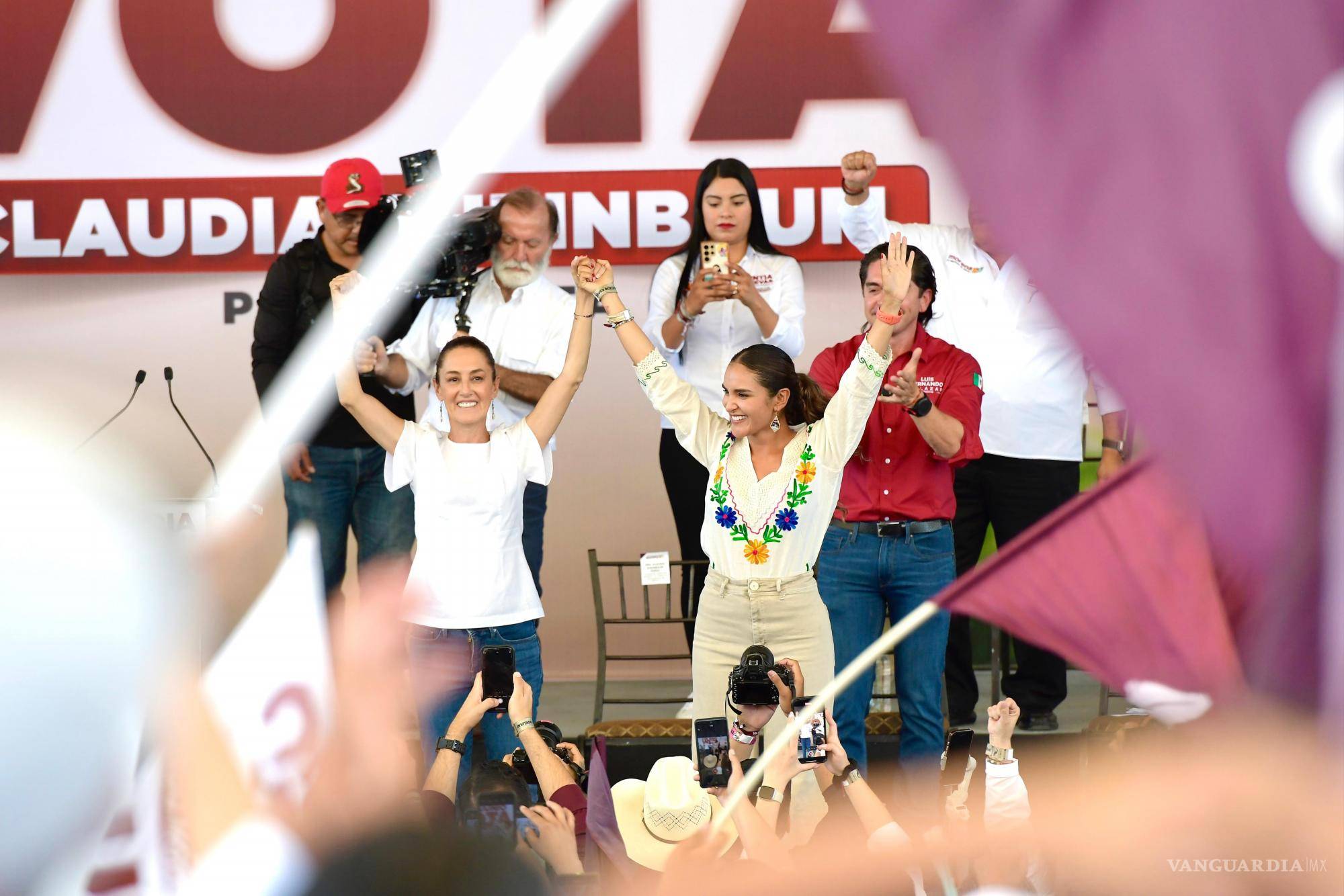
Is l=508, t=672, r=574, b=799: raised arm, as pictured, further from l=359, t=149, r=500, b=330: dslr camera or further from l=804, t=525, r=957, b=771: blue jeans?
l=359, t=149, r=500, b=330: dslr camera

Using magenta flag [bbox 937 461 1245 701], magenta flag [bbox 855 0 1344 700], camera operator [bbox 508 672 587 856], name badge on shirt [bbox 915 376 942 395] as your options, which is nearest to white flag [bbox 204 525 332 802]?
magenta flag [bbox 937 461 1245 701]

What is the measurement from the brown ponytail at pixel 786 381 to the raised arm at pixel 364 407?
2.79 ft

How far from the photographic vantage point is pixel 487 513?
12.6 feet

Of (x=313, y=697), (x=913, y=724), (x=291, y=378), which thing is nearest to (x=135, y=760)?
(x=313, y=697)

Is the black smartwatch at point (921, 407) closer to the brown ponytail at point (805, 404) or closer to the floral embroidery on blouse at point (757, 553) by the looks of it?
the brown ponytail at point (805, 404)

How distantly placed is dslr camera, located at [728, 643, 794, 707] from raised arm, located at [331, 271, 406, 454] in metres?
1.11

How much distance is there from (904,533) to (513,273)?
4.44ft

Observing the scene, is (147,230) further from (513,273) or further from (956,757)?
(956,757)

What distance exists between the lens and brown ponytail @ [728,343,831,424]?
3773 mm

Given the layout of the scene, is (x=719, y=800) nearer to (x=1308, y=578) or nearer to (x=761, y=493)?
(x=761, y=493)

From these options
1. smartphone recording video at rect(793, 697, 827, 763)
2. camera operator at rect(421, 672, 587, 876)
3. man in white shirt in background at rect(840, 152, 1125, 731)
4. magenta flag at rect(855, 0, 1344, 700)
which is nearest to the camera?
magenta flag at rect(855, 0, 1344, 700)

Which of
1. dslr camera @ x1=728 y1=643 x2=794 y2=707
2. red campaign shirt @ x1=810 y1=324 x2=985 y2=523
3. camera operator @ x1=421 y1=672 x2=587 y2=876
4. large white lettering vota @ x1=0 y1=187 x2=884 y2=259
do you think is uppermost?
large white lettering vota @ x1=0 y1=187 x2=884 y2=259

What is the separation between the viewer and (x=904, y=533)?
3893 millimetres

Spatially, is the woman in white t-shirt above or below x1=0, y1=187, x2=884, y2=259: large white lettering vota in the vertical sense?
below
